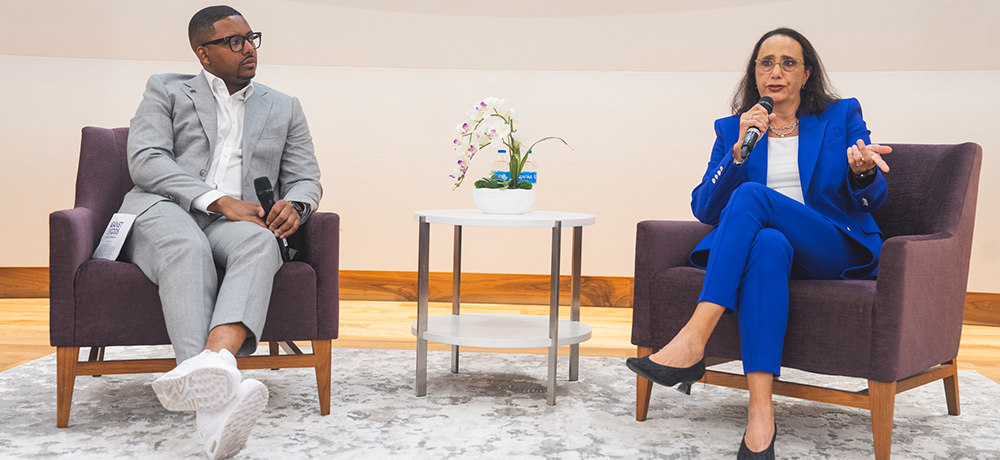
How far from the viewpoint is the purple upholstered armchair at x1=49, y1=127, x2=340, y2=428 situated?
A: 1745 mm

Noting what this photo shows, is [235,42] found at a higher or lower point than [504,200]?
higher

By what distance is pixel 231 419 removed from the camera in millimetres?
1444

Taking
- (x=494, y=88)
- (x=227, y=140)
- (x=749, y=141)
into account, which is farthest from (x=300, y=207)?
(x=494, y=88)

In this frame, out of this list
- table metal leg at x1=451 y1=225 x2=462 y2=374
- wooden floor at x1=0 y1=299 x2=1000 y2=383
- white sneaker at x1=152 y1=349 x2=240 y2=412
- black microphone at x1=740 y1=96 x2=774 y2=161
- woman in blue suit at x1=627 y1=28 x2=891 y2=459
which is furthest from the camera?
A: wooden floor at x1=0 y1=299 x2=1000 y2=383

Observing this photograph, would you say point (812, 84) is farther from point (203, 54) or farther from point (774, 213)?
point (203, 54)

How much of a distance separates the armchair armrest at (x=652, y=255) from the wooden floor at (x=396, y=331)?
2.95 feet

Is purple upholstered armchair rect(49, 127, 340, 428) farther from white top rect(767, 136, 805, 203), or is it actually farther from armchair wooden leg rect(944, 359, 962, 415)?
armchair wooden leg rect(944, 359, 962, 415)

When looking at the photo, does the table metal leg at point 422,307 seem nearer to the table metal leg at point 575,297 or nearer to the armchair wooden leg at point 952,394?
the table metal leg at point 575,297

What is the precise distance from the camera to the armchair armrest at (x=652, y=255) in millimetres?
1941

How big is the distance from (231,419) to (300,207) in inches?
28.8

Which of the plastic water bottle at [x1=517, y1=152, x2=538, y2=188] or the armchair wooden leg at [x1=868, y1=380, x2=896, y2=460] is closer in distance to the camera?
the armchair wooden leg at [x1=868, y1=380, x2=896, y2=460]

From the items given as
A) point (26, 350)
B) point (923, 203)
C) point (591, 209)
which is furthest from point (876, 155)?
point (26, 350)

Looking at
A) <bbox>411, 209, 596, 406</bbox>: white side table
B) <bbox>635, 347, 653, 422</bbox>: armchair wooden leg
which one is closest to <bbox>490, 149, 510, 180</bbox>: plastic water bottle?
<bbox>411, 209, 596, 406</bbox>: white side table

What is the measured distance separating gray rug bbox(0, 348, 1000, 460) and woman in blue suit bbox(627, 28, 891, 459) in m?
0.22
